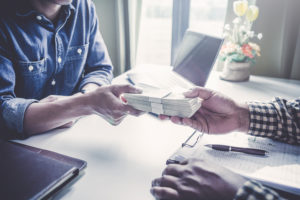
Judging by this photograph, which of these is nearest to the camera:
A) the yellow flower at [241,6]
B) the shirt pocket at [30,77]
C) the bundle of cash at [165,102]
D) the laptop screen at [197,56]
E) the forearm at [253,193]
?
the forearm at [253,193]

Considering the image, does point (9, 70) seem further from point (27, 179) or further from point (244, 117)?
point (244, 117)

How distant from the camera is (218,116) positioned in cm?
76

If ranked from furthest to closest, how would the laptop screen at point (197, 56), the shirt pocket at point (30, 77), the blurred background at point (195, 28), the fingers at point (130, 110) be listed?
1. the blurred background at point (195, 28)
2. the laptop screen at point (197, 56)
3. the shirt pocket at point (30, 77)
4. the fingers at point (130, 110)

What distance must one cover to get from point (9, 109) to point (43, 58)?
0.30 m

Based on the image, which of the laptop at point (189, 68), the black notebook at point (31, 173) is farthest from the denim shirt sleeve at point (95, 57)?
the black notebook at point (31, 173)

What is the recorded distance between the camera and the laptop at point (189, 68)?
1.04m

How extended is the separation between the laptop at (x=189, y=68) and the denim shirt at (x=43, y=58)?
0.21 meters

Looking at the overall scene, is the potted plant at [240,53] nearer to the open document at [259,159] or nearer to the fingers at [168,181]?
the open document at [259,159]

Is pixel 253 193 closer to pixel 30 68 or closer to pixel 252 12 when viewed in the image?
pixel 30 68

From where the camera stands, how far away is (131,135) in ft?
2.38

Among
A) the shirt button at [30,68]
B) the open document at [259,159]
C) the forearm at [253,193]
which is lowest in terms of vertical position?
the open document at [259,159]

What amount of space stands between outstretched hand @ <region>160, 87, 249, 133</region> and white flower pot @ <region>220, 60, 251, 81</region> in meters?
0.50

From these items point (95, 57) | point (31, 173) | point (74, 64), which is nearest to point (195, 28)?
point (95, 57)

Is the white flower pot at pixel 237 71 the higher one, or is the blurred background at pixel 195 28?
the blurred background at pixel 195 28
